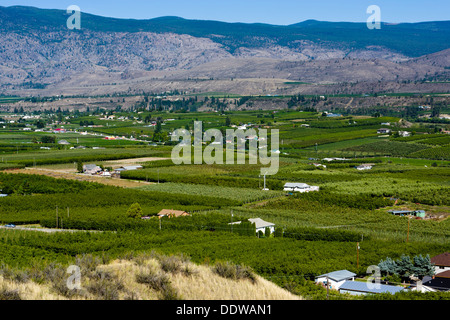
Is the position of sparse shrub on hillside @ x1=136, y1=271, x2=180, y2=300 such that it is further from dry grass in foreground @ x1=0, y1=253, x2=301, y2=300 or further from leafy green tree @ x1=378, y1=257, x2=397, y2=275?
leafy green tree @ x1=378, y1=257, x2=397, y2=275

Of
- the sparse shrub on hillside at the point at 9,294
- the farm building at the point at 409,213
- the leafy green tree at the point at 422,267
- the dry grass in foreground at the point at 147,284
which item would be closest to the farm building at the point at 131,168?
the farm building at the point at 409,213

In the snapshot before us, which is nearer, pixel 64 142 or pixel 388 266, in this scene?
pixel 388 266

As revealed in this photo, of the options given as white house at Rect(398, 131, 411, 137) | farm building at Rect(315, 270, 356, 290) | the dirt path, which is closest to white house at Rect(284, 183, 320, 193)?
the dirt path

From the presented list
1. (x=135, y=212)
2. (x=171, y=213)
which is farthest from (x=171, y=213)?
(x=135, y=212)

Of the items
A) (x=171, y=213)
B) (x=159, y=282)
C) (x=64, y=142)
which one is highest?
(x=159, y=282)

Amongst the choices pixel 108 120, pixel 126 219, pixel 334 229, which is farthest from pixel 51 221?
pixel 108 120
